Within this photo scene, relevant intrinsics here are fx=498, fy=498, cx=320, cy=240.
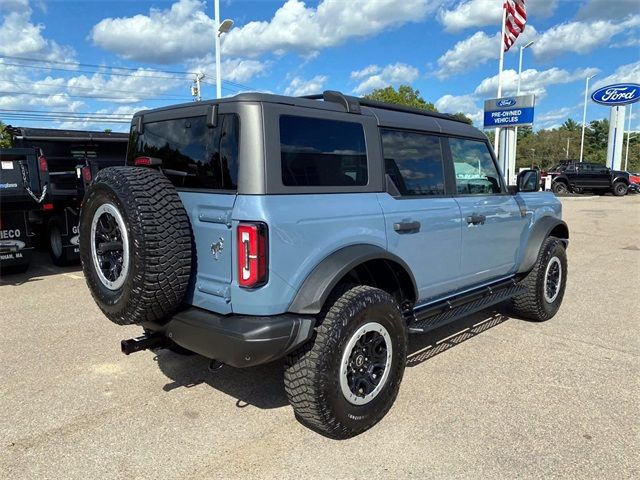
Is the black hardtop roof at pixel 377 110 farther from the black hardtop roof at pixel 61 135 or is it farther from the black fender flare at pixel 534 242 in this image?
the black hardtop roof at pixel 61 135

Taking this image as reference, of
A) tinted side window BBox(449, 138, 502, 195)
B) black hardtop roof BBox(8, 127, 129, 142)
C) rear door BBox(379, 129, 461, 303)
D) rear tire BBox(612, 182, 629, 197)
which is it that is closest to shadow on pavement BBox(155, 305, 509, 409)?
rear door BBox(379, 129, 461, 303)

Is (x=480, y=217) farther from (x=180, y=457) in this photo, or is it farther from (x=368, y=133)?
(x=180, y=457)

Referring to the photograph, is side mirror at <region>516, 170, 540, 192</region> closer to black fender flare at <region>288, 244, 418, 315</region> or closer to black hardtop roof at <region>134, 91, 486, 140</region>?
black hardtop roof at <region>134, 91, 486, 140</region>

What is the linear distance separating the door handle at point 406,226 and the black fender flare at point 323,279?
453 mm

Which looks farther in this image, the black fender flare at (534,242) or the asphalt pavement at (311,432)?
the black fender flare at (534,242)

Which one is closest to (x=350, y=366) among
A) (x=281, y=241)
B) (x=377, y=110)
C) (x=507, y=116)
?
(x=281, y=241)

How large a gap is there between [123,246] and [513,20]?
21.3 meters

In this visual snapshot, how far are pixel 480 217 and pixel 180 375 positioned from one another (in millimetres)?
2747

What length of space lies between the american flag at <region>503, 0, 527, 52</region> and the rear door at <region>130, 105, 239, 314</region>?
66.1 ft

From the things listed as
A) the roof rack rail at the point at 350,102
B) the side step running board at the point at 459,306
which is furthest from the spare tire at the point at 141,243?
the side step running board at the point at 459,306

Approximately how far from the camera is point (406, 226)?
3.41 m

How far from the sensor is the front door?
4.12 metres

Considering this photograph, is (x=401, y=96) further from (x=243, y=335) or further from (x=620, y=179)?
(x=243, y=335)

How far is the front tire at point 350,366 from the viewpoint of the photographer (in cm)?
281
